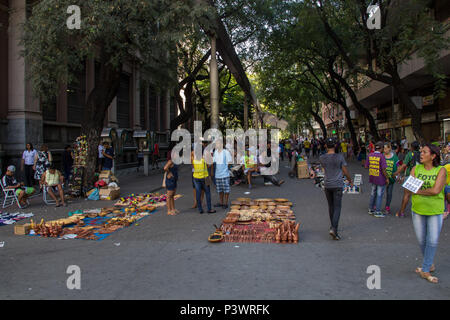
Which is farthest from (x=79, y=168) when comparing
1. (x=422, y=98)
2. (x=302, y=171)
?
(x=422, y=98)

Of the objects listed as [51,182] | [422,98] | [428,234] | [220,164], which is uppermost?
[422,98]

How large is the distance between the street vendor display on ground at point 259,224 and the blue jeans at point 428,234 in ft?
7.09

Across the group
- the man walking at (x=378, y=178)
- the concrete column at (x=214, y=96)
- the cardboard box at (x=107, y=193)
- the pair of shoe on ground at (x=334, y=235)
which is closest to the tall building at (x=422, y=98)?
the man walking at (x=378, y=178)

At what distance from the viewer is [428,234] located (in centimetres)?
439

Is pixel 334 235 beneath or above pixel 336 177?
beneath

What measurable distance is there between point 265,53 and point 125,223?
20.3 metres

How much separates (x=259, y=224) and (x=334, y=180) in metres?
1.89

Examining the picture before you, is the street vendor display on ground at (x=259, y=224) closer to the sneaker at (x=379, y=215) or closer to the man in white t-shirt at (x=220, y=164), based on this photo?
the man in white t-shirt at (x=220, y=164)

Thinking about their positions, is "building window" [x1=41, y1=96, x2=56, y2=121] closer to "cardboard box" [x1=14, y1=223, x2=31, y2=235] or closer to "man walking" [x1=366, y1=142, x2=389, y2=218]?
"cardboard box" [x1=14, y1=223, x2=31, y2=235]

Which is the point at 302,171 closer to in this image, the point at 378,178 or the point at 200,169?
the point at 378,178

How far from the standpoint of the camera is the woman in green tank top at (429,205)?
4.31 meters

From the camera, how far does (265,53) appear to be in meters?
25.4
